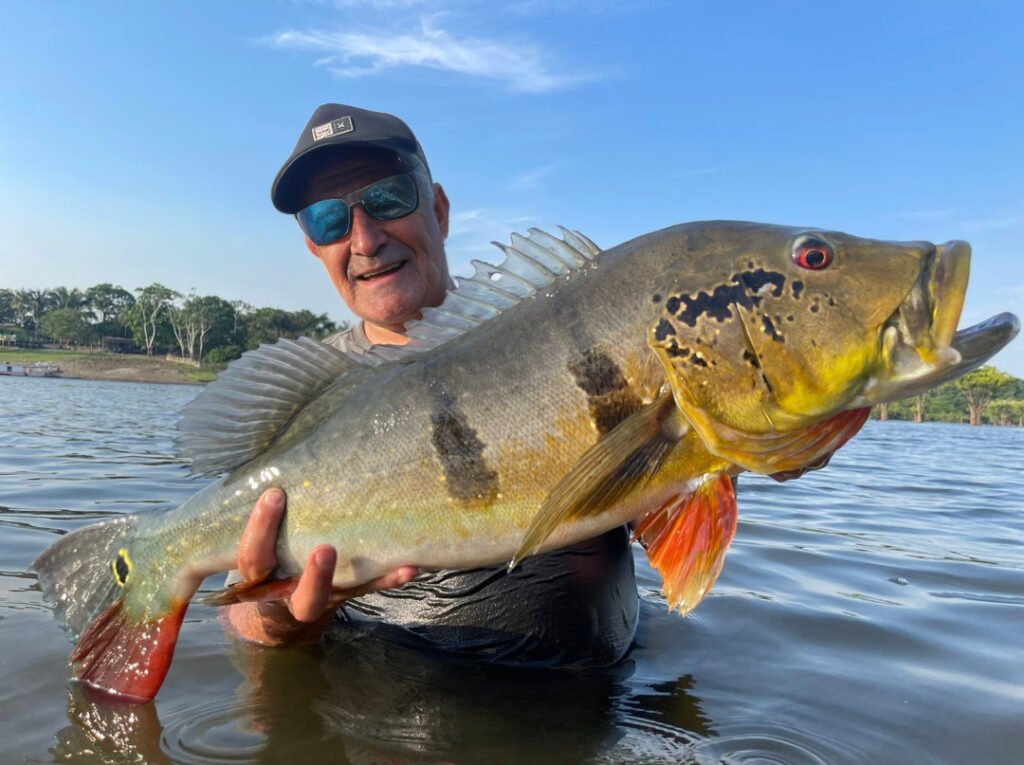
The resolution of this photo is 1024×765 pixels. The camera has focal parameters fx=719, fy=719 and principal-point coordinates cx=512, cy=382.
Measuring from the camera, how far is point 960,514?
29.0 ft

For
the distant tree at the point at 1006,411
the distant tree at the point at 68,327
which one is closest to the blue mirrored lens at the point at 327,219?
the distant tree at the point at 1006,411

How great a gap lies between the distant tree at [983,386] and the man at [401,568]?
73266mm

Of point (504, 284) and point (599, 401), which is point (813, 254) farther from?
point (504, 284)

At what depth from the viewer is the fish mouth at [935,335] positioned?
196 centimetres

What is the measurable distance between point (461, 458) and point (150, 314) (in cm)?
9666

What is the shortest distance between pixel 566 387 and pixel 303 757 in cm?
165

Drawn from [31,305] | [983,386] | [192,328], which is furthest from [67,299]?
[983,386]

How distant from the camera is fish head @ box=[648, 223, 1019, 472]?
2.00 metres

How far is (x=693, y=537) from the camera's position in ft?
7.63

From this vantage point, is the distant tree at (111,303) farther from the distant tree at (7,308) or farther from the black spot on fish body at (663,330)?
the black spot on fish body at (663,330)

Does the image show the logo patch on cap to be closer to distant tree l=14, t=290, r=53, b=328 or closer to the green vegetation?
the green vegetation

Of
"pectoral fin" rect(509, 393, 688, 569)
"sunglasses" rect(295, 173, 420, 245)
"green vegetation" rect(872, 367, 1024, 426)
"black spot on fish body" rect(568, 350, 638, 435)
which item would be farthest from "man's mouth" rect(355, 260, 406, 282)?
"green vegetation" rect(872, 367, 1024, 426)

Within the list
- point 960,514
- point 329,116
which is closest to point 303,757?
point 329,116

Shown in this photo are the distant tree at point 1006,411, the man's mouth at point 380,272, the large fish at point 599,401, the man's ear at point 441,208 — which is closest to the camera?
the large fish at point 599,401
